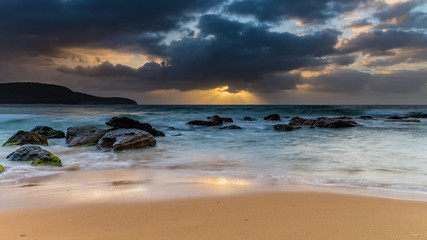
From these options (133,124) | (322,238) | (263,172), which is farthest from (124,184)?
(133,124)

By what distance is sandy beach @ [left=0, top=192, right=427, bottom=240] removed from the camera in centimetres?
211

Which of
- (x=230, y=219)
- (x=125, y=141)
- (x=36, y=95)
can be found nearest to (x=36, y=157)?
(x=125, y=141)

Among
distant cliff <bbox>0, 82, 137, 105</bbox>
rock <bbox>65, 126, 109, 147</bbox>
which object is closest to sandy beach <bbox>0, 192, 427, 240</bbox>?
rock <bbox>65, 126, 109, 147</bbox>

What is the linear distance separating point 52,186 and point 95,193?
3.30ft

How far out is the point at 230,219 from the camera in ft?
7.98

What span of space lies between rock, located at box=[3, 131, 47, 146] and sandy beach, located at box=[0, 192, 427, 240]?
7.43 metres

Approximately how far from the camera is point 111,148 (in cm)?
797

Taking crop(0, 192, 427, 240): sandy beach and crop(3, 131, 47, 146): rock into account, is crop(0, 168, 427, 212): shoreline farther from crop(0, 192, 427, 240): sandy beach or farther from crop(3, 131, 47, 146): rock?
crop(3, 131, 47, 146): rock

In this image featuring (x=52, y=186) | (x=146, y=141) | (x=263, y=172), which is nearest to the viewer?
(x=52, y=186)

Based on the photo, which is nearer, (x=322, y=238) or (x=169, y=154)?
(x=322, y=238)

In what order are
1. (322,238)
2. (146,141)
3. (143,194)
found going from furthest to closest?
(146,141) < (143,194) < (322,238)

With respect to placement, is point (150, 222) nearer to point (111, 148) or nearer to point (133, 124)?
point (111, 148)

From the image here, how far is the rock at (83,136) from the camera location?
8968 mm

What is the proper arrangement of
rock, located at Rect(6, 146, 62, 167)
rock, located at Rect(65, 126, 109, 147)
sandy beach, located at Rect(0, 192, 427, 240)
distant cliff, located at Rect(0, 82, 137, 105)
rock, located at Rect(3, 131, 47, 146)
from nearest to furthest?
1. sandy beach, located at Rect(0, 192, 427, 240)
2. rock, located at Rect(6, 146, 62, 167)
3. rock, located at Rect(3, 131, 47, 146)
4. rock, located at Rect(65, 126, 109, 147)
5. distant cliff, located at Rect(0, 82, 137, 105)
